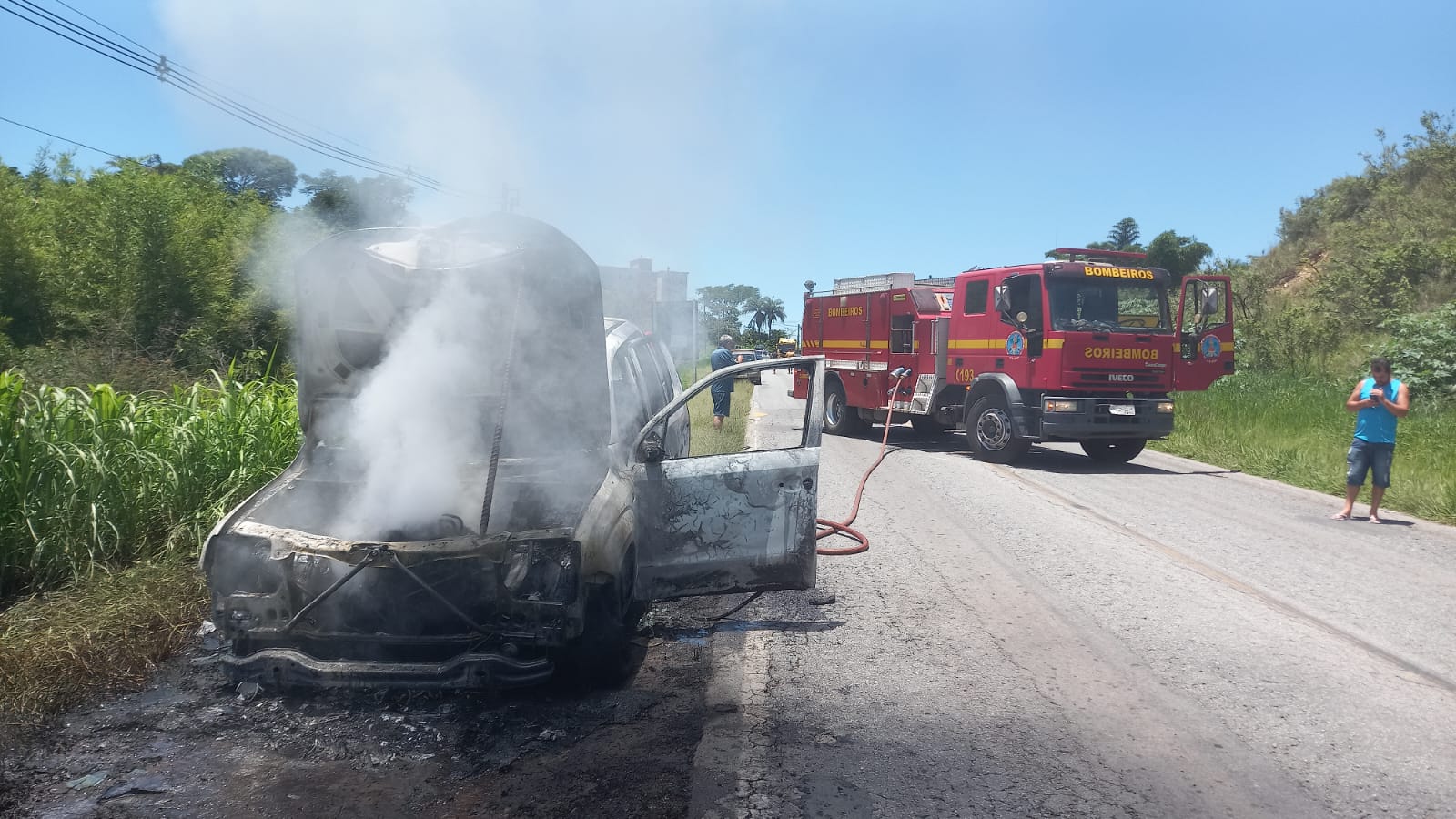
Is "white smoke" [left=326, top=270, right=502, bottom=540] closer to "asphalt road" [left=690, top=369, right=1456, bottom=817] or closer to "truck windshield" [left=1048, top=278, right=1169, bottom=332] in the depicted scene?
"asphalt road" [left=690, top=369, right=1456, bottom=817]

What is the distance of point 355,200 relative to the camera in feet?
22.0

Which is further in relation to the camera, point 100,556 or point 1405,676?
point 100,556

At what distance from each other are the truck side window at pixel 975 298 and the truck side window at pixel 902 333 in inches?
47.2

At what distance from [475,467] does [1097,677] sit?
3321mm

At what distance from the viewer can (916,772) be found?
337cm

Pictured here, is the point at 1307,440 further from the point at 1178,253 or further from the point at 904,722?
the point at 1178,253

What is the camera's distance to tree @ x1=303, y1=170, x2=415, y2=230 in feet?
21.5

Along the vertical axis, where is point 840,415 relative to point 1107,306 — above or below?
below

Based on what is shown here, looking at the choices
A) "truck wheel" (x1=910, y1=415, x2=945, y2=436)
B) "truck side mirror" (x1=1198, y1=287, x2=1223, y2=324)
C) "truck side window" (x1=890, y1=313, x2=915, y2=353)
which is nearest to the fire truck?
"truck side mirror" (x1=1198, y1=287, x2=1223, y2=324)

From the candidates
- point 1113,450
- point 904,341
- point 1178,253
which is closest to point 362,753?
point 904,341

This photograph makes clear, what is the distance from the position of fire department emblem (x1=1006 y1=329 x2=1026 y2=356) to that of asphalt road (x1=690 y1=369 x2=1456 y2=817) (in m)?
3.92

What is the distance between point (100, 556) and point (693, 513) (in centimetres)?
358

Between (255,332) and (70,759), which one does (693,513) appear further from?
(255,332)

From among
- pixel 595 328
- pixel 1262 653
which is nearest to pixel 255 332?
pixel 595 328
